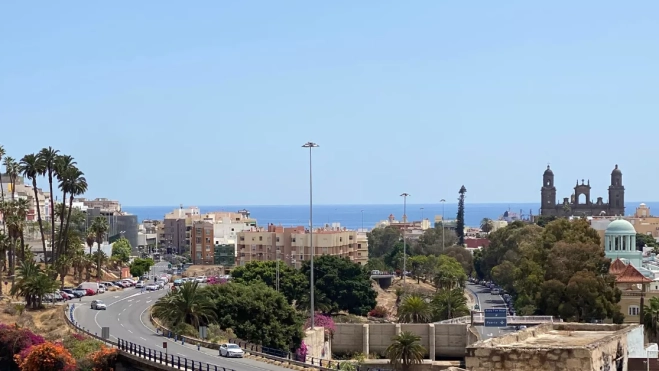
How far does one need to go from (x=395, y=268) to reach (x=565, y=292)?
7603 centimetres

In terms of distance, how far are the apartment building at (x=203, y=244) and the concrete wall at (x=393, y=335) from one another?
8135cm

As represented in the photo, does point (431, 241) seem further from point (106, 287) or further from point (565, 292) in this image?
point (565, 292)

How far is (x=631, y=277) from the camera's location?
8362 centimetres

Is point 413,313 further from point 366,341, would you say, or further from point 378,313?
point 378,313

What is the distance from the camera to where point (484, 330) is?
2689 inches

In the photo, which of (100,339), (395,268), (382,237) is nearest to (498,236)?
(395,268)

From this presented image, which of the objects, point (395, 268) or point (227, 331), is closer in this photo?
point (227, 331)

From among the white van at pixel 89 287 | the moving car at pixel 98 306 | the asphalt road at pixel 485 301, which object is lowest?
the asphalt road at pixel 485 301

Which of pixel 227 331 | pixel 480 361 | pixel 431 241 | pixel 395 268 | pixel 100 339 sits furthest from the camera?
pixel 431 241

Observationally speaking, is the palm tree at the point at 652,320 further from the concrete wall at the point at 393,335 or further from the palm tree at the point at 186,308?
the palm tree at the point at 186,308

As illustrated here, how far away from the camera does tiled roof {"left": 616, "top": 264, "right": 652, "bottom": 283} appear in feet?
272

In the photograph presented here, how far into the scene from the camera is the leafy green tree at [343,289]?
96.2 m

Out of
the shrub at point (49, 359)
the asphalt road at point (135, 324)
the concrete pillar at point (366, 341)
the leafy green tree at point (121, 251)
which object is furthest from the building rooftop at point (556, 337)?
the leafy green tree at point (121, 251)

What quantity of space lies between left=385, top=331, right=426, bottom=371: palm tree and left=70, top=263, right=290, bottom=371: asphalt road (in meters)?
14.6
